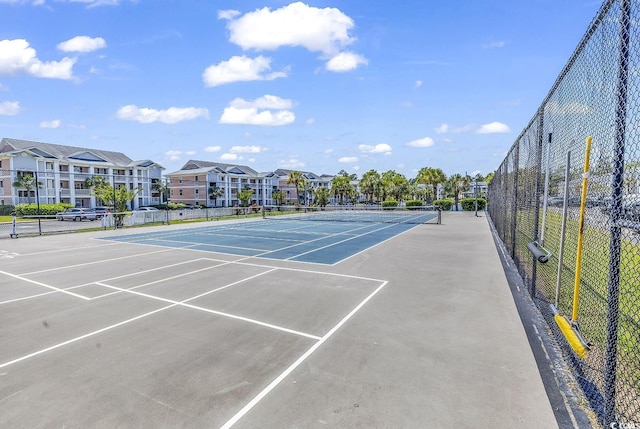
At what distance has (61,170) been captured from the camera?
5156cm

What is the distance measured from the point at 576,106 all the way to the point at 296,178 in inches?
2442

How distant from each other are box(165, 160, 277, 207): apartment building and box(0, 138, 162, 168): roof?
8.81 metres

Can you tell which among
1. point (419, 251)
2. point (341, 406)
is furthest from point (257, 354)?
point (419, 251)

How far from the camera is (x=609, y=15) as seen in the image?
3.19 metres

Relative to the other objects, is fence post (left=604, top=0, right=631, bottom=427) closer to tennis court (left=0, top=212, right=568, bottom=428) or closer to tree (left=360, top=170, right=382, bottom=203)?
tennis court (left=0, top=212, right=568, bottom=428)

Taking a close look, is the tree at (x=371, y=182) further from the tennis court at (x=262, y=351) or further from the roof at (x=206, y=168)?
the tennis court at (x=262, y=351)

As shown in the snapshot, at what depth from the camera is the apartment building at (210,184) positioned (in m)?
66.6

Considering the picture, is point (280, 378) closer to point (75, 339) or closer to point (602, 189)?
point (75, 339)

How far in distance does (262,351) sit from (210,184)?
65853mm

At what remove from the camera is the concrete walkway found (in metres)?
3.34

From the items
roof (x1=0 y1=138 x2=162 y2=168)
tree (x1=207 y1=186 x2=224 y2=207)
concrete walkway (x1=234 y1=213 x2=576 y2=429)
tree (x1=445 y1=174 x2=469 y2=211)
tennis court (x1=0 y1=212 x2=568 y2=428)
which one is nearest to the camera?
concrete walkway (x1=234 y1=213 x2=576 y2=429)

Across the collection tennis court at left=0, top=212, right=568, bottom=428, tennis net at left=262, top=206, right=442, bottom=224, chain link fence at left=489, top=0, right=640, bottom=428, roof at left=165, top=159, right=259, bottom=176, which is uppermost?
roof at left=165, top=159, right=259, bottom=176

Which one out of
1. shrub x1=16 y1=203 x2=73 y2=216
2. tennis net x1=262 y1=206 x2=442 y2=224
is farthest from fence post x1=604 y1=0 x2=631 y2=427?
shrub x1=16 y1=203 x2=73 y2=216

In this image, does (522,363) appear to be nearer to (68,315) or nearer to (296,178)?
(68,315)
